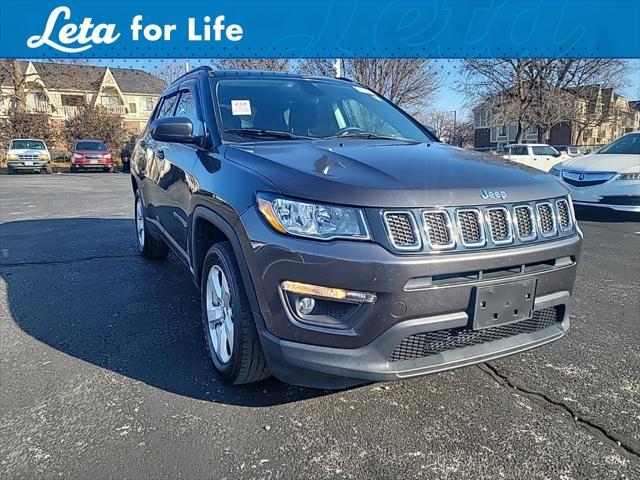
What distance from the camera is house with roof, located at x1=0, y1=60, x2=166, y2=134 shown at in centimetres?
4547

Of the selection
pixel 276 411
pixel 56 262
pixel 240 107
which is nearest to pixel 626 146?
pixel 240 107

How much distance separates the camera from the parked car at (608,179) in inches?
315

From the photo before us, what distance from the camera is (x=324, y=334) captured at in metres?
2.10

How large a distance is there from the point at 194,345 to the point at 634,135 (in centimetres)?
974

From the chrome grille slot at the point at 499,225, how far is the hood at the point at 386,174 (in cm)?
5

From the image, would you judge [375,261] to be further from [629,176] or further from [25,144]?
[25,144]

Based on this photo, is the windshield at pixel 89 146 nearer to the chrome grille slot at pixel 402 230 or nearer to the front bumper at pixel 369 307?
the front bumper at pixel 369 307

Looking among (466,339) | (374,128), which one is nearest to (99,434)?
(466,339)

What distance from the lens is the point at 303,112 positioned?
3459 mm

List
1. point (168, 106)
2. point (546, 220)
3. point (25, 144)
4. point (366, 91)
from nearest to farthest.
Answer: point (546, 220)
point (366, 91)
point (168, 106)
point (25, 144)

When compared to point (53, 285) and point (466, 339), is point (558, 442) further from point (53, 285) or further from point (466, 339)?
point (53, 285)

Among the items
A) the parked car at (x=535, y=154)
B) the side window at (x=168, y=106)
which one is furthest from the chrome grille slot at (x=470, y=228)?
the parked car at (x=535, y=154)

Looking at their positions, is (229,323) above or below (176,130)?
below

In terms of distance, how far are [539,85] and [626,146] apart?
2574cm
